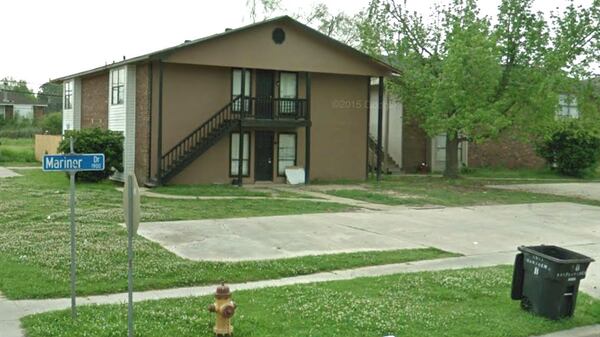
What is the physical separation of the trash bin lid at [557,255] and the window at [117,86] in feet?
70.4

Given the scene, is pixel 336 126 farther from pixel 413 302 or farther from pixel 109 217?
pixel 413 302

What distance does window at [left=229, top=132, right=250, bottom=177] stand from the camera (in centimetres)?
2758

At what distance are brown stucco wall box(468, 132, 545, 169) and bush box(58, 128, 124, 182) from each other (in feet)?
Answer: 67.7

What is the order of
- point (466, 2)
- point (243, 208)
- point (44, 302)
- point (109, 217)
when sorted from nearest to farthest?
point (44, 302) → point (109, 217) → point (243, 208) → point (466, 2)

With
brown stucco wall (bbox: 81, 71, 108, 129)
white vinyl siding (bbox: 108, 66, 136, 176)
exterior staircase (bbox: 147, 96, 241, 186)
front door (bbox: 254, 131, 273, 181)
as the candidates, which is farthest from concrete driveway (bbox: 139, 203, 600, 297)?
brown stucco wall (bbox: 81, 71, 108, 129)

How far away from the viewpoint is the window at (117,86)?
1073 inches

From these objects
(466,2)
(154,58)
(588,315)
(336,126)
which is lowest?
(588,315)

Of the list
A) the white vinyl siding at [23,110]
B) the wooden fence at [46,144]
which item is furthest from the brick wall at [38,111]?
the wooden fence at [46,144]

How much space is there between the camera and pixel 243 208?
18.6 m

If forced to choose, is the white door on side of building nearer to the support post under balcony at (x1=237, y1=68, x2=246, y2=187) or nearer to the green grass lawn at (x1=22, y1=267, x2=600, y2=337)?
the support post under balcony at (x1=237, y1=68, x2=246, y2=187)

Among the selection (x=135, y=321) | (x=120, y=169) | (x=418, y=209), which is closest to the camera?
(x=135, y=321)

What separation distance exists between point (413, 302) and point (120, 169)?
63.8 feet

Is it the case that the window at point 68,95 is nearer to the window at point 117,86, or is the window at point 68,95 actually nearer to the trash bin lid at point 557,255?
the window at point 117,86

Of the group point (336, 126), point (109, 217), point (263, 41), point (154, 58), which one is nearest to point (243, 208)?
point (109, 217)
